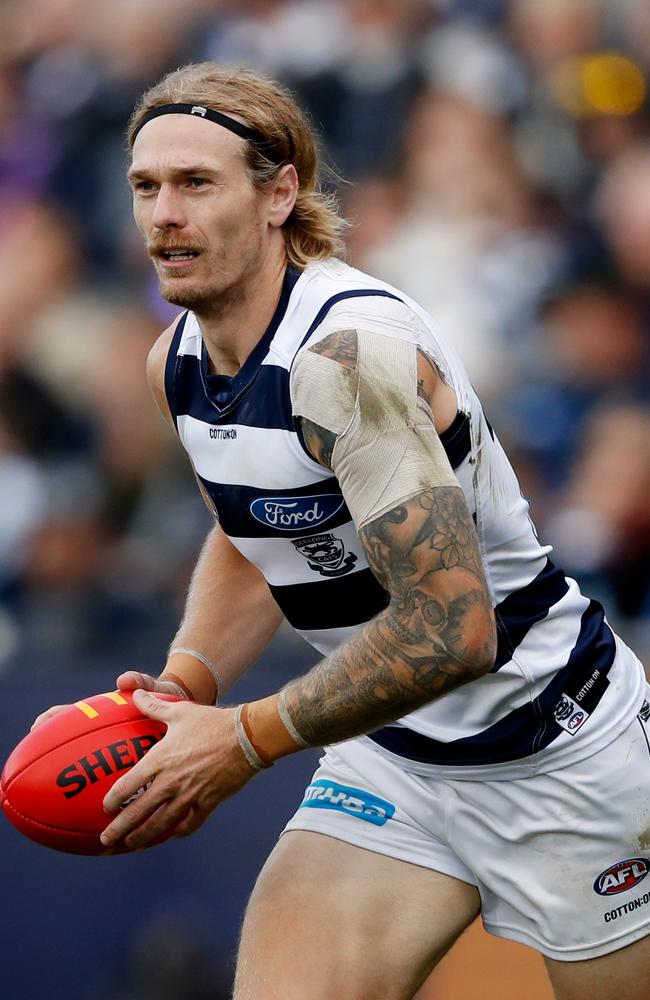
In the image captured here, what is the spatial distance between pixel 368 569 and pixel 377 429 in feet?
1.65

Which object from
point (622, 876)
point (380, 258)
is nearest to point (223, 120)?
point (622, 876)

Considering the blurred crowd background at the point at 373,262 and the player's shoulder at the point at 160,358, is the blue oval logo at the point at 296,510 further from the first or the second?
the blurred crowd background at the point at 373,262

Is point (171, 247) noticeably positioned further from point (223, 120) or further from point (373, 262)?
point (373, 262)

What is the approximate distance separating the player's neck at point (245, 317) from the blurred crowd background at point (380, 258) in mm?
2486

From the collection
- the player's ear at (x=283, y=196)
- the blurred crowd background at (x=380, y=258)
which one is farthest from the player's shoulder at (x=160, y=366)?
the blurred crowd background at (x=380, y=258)

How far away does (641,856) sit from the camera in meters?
3.27

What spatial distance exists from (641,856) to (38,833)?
136cm

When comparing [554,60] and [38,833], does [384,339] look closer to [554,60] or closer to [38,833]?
[38,833]

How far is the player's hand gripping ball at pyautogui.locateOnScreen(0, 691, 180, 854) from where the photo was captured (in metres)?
3.02

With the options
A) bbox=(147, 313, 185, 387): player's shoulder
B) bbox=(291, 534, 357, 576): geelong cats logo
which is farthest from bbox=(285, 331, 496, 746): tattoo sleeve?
bbox=(147, 313, 185, 387): player's shoulder

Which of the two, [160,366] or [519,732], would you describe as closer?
[519,732]

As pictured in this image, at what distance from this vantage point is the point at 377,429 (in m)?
2.62

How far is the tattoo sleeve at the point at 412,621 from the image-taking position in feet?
8.50

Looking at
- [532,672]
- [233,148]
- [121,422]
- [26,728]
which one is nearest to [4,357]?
[121,422]
